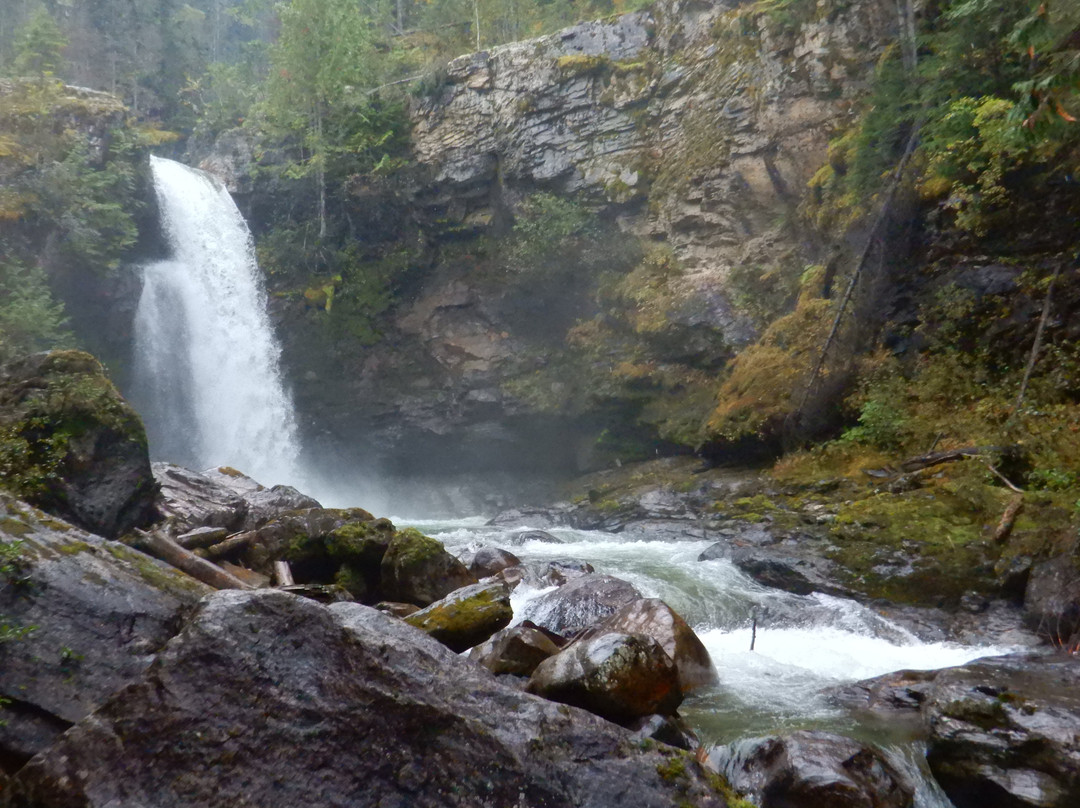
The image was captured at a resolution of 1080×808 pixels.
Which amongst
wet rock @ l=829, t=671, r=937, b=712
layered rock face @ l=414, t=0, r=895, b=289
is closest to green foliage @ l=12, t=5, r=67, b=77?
layered rock face @ l=414, t=0, r=895, b=289

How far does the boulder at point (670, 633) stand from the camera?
559 centimetres

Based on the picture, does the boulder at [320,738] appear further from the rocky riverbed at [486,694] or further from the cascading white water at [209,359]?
the cascading white water at [209,359]

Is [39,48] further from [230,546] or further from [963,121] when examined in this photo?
[963,121]

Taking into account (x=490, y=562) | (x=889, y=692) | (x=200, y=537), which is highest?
(x=200, y=537)

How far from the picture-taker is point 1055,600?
20.4ft

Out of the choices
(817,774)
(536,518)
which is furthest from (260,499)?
Result: (817,774)

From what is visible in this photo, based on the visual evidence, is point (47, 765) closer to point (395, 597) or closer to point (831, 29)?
point (395, 597)

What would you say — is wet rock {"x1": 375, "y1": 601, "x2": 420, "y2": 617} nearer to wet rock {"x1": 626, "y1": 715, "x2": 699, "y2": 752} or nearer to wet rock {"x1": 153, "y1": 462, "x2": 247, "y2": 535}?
wet rock {"x1": 153, "y1": 462, "x2": 247, "y2": 535}

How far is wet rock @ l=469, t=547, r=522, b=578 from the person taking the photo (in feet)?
29.9

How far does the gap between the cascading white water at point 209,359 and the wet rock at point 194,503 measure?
1142cm

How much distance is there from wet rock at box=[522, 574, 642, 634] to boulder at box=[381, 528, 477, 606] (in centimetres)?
94

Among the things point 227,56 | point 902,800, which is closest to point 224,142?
point 227,56

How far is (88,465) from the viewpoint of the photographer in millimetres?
7637

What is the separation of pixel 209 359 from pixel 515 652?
20609mm
